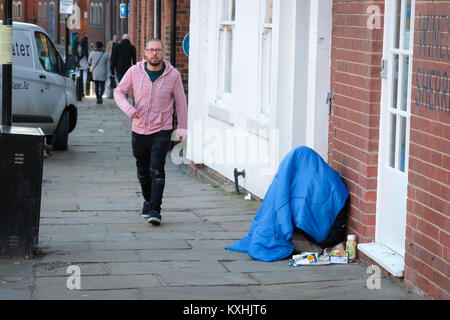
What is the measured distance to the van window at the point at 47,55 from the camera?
615 inches

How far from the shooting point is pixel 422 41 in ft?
21.2

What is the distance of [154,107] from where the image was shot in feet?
30.6

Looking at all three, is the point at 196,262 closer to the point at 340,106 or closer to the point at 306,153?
the point at 306,153

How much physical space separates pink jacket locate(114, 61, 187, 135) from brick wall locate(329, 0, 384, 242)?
174 centimetres

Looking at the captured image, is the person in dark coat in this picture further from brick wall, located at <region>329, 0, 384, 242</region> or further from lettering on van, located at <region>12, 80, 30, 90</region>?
brick wall, located at <region>329, 0, 384, 242</region>

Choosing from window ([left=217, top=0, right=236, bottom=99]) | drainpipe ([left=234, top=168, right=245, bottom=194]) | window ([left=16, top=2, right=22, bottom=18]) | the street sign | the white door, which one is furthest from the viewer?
window ([left=16, top=2, right=22, bottom=18])

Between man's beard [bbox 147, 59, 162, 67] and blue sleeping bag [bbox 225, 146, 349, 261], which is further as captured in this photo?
man's beard [bbox 147, 59, 162, 67]

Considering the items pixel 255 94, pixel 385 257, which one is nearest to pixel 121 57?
pixel 255 94

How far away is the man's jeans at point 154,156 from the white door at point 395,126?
261 centimetres

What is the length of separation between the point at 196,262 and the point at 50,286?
136cm

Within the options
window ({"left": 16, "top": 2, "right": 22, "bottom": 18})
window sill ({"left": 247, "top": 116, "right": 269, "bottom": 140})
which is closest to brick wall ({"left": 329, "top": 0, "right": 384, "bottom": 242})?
window sill ({"left": 247, "top": 116, "right": 269, "bottom": 140})

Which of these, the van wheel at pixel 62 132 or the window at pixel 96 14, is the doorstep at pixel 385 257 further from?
the window at pixel 96 14

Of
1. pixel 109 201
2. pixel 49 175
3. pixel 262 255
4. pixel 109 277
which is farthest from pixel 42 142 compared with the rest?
pixel 49 175

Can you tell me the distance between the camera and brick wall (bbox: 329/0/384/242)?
24.5ft
